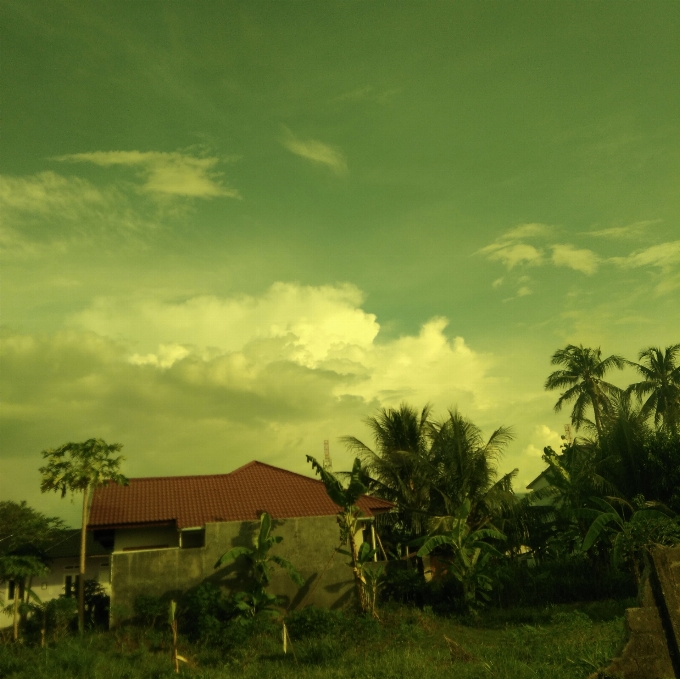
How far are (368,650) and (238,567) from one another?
4.88m

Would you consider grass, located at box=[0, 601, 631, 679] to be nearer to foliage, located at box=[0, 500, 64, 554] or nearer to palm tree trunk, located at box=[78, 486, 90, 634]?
palm tree trunk, located at box=[78, 486, 90, 634]

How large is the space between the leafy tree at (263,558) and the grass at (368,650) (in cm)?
150

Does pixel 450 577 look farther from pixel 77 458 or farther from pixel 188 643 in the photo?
pixel 77 458

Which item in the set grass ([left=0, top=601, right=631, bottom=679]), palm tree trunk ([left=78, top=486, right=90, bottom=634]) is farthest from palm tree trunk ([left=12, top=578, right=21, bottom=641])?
palm tree trunk ([left=78, top=486, right=90, bottom=634])

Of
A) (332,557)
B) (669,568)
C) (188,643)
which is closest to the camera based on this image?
(669,568)

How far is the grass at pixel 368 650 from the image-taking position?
34.6 feet

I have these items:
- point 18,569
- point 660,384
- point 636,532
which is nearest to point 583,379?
point 660,384

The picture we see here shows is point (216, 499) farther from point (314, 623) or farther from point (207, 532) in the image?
point (314, 623)

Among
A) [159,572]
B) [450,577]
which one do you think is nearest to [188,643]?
[159,572]

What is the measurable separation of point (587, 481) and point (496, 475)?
3636mm

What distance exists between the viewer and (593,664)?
31.1ft

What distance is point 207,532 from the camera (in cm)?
1639

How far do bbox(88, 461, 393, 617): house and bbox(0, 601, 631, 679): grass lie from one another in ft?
4.88

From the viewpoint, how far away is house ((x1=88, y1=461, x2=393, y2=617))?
15.8m
